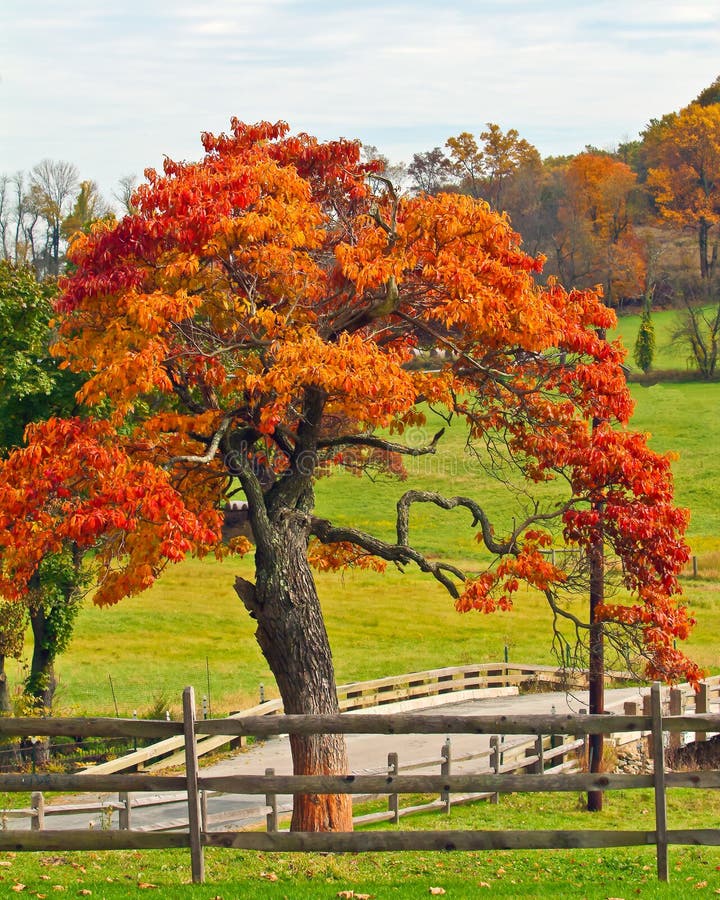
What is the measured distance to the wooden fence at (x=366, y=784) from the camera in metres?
10.6

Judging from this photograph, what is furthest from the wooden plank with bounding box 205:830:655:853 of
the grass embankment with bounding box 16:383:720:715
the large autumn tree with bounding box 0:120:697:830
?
the grass embankment with bounding box 16:383:720:715

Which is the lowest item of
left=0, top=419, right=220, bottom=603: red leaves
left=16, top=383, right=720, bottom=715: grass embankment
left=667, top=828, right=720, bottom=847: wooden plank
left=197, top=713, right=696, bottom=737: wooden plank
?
left=16, top=383, right=720, bottom=715: grass embankment

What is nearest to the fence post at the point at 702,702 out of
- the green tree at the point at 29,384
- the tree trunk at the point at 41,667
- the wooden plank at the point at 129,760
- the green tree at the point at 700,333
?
the wooden plank at the point at 129,760

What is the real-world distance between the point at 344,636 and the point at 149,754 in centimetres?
1998

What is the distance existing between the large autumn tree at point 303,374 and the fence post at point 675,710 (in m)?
11.3

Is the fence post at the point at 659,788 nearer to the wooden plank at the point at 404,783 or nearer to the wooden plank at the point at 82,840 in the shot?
the wooden plank at the point at 404,783

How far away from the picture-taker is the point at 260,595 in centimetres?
1605

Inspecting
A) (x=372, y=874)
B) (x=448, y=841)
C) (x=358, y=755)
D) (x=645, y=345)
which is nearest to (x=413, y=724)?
(x=448, y=841)

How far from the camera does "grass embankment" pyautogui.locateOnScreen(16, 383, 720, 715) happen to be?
3762 cm

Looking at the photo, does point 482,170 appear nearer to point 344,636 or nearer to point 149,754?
point 344,636

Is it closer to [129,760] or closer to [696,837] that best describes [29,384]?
[129,760]

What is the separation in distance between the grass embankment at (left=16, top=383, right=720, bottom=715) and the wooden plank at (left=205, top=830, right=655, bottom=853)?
1754cm

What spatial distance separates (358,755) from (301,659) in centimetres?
1238

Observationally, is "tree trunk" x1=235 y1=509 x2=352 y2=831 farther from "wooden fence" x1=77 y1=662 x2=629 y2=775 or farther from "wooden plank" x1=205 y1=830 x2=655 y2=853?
"wooden fence" x1=77 y1=662 x2=629 y2=775
